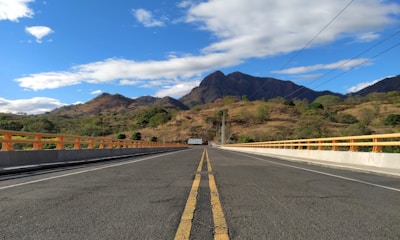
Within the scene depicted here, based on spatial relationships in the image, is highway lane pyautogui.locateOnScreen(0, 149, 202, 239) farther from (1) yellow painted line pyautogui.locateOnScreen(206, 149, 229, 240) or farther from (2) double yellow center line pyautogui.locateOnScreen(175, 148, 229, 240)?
(1) yellow painted line pyautogui.locateOnScreen(206, 149, 229, 240)

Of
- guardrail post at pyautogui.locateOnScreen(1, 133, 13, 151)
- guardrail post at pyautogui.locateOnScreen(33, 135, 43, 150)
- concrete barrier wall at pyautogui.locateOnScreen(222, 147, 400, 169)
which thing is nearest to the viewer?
guardrail post at pyautogui.locateOnScreen(1, 133, 13, 151)

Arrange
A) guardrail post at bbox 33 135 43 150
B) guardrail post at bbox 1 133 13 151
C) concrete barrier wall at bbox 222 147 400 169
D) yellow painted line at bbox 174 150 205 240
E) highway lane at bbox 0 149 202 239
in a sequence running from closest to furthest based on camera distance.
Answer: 1. yellow painted line at bbox 174 150 205 240
2. highway lane at bbox 0 149 202 239
3. guardrail post at bbox 1 133 13 151
4. concrete barrier wall at bbox 222 147 400 169
5. guardrail post at bbox 33 135 43 150

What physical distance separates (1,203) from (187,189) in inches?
133

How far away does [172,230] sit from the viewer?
4.46 meters

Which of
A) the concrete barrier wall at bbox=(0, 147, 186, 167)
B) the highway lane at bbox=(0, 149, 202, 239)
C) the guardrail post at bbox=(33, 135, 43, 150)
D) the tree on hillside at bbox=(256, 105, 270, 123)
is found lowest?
the highway lane at bbox=(0, 149, 202, 239)

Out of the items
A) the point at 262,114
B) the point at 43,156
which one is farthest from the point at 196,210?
the point at 262,114

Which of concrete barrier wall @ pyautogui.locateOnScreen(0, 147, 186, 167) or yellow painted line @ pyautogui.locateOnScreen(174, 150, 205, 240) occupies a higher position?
concrete barrier wall @ pyautogui.locateOnScreen(0, 147, 186, 167)

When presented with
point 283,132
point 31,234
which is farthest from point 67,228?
point 283,132

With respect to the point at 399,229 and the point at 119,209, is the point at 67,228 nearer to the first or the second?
the point at 119,209

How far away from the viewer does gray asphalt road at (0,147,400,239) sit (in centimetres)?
442

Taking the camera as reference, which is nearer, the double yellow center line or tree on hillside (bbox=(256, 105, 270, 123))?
the double yellow center line

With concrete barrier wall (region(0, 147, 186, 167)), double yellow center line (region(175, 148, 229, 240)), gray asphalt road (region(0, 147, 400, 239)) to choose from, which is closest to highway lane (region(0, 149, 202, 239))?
gray asphalt road (region(0, 147, 400, 239))

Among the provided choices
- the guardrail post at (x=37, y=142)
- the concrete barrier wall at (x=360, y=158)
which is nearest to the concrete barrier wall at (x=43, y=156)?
the guardrail post at (x=37, y=142)

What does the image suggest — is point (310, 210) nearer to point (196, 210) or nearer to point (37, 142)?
point (196, 210)
